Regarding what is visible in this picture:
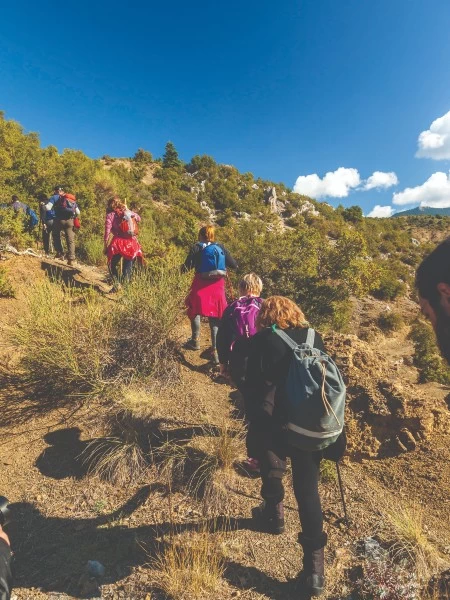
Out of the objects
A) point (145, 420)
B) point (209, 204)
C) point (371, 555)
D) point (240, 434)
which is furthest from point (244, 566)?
point (209, 204)

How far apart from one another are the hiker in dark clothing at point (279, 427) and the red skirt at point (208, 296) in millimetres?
2014

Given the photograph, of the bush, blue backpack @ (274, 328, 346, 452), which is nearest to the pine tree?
the bush

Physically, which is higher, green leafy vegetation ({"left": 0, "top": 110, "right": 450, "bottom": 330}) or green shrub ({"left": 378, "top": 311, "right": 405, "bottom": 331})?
green leafy vegetation ({"left": 0, "top": 110, "right": 450, "bottom": 330})

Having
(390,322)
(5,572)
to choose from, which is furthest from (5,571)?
(390,322)

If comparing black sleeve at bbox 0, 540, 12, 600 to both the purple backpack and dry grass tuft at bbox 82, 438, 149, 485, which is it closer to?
dry grass tuft at bbox 82, 438, 149, 485

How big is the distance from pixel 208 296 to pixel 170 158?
99.8 feet

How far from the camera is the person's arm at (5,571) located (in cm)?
123

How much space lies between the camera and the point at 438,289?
1.18 metres

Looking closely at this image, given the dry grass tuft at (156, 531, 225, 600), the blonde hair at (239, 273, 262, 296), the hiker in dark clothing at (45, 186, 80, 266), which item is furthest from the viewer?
the hiker in dark clothing at (45, 186, 80, 266)

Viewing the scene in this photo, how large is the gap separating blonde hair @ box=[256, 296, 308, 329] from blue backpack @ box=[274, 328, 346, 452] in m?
0.30

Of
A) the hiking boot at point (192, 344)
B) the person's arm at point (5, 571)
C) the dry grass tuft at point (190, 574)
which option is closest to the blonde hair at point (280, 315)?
the dry grass tuft at point (190, 574)

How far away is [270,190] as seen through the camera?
88.0 feet

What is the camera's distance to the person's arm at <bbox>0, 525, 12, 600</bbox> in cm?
123

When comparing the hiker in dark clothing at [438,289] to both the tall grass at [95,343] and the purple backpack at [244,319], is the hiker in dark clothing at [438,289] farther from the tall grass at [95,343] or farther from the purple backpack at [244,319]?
the tall grass at [95,343]
